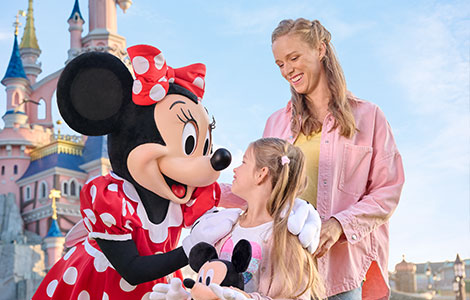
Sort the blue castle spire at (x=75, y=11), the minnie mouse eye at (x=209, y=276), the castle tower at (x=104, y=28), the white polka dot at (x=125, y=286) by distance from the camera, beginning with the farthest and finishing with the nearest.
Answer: the blue castle spire at (x=75, y=11) → the castle tower at (x=104, y=28) → the white polka dot at (x=125, y=286) → the minnie mouse eye at (x=209, y=276)

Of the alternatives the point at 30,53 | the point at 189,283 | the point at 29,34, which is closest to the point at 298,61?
the point at 189,283

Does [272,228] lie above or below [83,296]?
above

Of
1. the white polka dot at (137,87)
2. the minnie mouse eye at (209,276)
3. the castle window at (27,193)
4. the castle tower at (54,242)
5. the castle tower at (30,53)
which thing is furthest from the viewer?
the castle tower at (30,53)

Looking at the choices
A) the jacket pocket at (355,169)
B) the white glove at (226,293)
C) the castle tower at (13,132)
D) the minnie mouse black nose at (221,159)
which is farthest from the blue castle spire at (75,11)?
the white glove at (226,293)

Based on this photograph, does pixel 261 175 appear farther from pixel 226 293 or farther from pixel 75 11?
pixel 75 11

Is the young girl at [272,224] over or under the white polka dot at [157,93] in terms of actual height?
under

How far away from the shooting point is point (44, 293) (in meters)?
2.30

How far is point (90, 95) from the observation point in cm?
228

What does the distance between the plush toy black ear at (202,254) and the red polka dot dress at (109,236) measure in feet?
1.31

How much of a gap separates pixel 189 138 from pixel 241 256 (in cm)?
71

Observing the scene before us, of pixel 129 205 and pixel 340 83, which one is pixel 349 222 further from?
pixel 129 205

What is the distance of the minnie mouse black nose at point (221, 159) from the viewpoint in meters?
2.18

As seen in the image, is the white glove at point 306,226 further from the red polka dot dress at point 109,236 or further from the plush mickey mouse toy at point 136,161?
the red polka dot dress at point 109,236

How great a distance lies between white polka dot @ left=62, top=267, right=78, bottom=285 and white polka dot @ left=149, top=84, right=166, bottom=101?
2.32 ft
